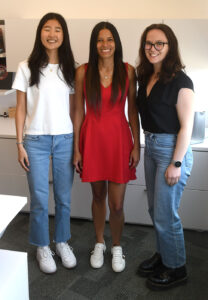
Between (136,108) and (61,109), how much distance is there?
448mm

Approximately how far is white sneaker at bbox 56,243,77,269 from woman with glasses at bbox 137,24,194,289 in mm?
531

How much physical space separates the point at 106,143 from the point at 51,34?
69 cm

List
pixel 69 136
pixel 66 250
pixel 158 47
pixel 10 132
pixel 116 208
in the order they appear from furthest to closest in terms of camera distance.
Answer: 1. pixel 10 132
2. pixel 66 250
3. pixel 116 208
4. pixel 69 136
5. pixel 158 47

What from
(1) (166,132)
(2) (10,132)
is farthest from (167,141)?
(2) (10,132)

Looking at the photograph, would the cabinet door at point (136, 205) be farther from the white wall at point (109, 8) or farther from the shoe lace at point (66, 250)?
the white wall at point (109, 8)

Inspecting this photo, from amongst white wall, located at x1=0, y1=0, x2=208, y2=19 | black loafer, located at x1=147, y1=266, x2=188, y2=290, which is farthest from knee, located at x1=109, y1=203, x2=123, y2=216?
white wall, located at x1=0, y1=0, x2=208, y2=19

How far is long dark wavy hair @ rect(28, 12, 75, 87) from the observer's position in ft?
6.39

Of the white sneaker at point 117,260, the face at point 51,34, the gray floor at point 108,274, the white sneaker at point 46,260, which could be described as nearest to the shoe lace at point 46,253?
the white sneaker at point 46,260

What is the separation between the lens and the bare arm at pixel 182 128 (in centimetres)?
172

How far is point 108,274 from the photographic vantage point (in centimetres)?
220

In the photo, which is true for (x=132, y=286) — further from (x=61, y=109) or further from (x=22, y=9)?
(x=22, y=9)

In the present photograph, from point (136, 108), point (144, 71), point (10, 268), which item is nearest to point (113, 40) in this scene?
point (144, 71)

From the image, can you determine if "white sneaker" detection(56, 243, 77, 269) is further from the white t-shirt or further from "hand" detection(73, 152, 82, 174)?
the white t-shirt

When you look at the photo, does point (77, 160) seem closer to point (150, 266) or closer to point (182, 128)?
point (182, 128)
